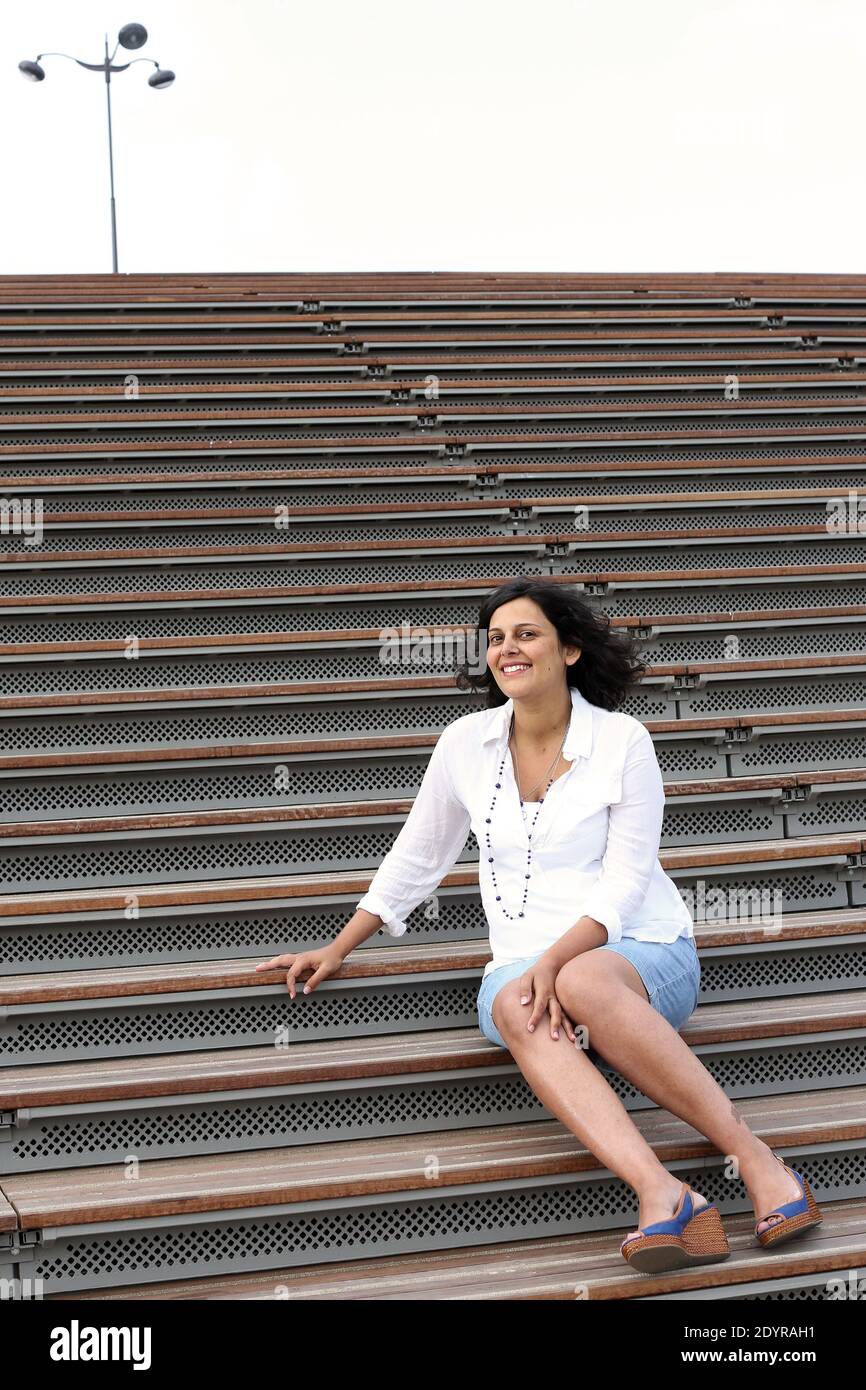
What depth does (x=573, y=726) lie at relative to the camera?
2006 millimetres

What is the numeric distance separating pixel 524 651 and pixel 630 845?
0.32 m

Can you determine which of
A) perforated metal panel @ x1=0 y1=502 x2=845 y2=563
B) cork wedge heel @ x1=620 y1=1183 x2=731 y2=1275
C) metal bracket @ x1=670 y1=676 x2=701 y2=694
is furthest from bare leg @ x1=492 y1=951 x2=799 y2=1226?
perforated metal panel @ x1=0 y1=502 x2=845 y2=563

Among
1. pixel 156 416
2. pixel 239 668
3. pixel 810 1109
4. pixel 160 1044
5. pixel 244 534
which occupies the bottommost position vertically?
pixel 810 1109

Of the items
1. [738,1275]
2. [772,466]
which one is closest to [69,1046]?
[738,1275]

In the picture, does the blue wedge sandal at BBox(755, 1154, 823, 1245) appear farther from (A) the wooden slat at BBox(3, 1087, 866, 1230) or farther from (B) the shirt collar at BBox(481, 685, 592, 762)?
(B) the shirt collar at BBox(481, 685, 592, 762)

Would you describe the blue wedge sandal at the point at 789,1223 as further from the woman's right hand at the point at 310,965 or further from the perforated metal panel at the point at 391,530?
the perforated metal panel at the point at 391,530

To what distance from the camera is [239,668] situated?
289 cm

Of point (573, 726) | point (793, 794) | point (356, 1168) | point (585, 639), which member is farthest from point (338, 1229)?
point (793, 794)

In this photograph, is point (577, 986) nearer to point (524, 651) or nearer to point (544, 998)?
point (544, 998)

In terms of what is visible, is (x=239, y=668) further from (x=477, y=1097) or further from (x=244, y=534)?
(x=477, y=1097)
